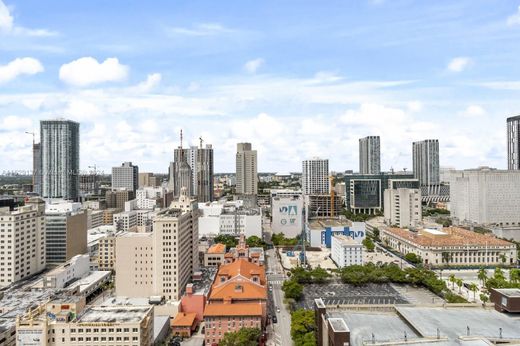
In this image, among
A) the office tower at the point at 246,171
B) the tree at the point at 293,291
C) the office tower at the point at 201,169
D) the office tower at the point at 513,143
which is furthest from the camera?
the office tower at the point at 246,171

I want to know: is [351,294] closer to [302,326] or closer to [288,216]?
[302,326]

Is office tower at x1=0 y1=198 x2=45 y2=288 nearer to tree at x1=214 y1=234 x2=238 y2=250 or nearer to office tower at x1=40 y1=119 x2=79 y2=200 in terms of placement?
tree at x1=214 y1=234 x2=238 y2=250

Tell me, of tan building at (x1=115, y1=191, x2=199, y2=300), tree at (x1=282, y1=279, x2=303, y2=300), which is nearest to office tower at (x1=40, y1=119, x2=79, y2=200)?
tan building at (x1=115, y1=191, x2=199, y2=300)

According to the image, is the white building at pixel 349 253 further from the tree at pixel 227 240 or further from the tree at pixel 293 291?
the tree at pixel 227 240

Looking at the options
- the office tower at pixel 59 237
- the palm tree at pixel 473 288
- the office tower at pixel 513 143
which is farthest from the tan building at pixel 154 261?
the office tower at pixel 513 143

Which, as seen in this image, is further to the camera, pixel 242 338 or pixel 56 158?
pixel 56 158

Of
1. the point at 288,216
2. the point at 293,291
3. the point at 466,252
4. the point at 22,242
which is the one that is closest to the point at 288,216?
the point at 288,216
